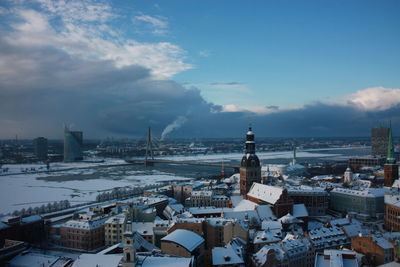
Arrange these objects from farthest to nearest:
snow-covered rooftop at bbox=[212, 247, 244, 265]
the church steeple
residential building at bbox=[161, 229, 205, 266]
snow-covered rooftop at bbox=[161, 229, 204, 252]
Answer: the church steeple, snow-covered rooftop at bbox=[161, 229, 204, 252], residential building at bbox=[161, 229, 205, 266], snow-covered rooftop at bbox=[212, 247, 244, 265]

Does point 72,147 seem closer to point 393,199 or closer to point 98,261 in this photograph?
point 393,199

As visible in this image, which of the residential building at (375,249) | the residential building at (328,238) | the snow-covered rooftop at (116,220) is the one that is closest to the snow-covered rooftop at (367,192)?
the residential building at (328,238)

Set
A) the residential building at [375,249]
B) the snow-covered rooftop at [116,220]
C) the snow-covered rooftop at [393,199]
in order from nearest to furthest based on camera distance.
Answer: the residential building at [375,249] < the snow-covered rooftop at [116,220] < the snow-covered rooftop at [393,199]

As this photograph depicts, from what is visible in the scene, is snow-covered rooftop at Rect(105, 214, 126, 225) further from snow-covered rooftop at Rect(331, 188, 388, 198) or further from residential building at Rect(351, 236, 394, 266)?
snow-covered rooftop at Rect(331, 188, 388, 198)

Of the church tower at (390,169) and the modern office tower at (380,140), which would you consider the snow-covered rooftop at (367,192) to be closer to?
the church tower at (390,169)

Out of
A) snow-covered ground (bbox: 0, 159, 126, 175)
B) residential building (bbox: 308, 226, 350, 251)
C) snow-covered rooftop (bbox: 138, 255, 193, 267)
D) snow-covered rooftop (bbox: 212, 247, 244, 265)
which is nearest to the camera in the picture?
snow-covered rooftop (bbox: 138, 255, 193, 267)

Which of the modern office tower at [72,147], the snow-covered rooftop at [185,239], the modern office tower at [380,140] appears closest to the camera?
the snow-covered rooftop at [185,239]

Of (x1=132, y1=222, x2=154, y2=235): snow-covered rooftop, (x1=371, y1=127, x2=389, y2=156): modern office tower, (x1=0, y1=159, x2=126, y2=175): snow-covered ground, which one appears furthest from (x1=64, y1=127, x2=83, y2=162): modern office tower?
(x1=132, y1=222, x2=154, y2=235): snow-covered rooftop

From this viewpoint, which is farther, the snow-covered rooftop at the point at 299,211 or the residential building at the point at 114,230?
the snow-covered rooftop at the point at 299,211

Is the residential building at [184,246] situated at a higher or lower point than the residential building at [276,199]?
lower
